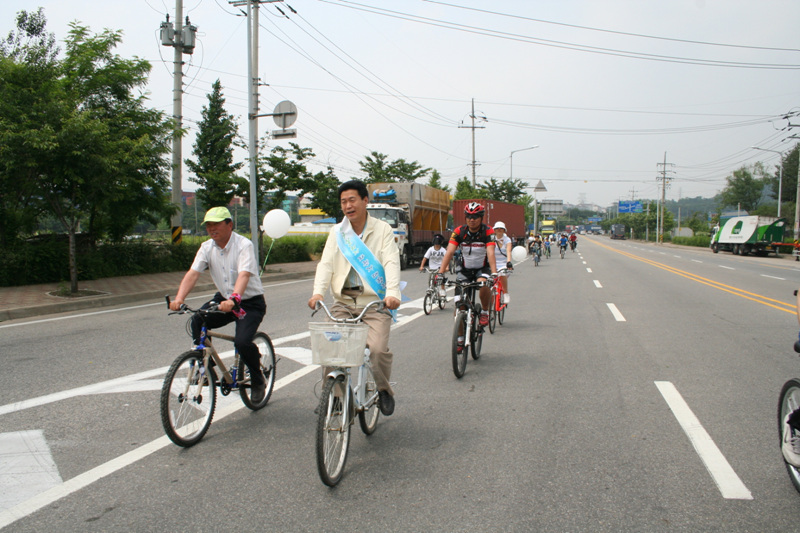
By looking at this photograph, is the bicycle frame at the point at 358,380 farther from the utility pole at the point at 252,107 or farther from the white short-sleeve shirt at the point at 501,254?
the utility pole at the point at 252,107

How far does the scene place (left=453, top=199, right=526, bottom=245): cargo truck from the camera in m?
35.9

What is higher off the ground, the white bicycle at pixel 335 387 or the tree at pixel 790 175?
the tree at pixel 790 175

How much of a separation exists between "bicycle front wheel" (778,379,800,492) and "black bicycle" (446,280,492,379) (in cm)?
303

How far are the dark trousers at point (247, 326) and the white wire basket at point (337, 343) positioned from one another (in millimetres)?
1241

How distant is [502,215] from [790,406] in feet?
123

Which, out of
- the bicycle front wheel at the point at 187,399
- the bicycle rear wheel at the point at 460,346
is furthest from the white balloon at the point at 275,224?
the bicycle front wheel at the point at 187,399

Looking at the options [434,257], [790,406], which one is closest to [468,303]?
[790,406]

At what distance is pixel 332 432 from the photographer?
3.60m

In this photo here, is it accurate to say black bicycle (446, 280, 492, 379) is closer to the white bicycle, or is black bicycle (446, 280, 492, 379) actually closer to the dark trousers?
the dark trousers

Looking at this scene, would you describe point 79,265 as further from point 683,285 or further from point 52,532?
point 683,285

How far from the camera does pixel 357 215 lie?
4.21 metres

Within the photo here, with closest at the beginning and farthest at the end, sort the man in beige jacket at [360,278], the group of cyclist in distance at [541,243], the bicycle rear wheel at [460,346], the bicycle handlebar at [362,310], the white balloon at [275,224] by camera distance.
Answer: the bicycle handlebar at [362,310] → the man in beige jacket at [360,278] → the bicycle rear wheel at [460,346] → the white balloon at [275,224] → the group of cyclist in distance at [541,243]

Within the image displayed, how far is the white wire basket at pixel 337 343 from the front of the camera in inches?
138

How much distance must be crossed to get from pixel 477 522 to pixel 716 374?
14.5 feet
